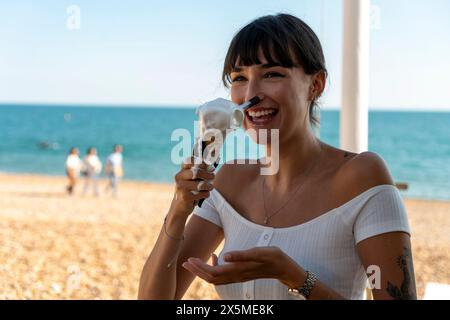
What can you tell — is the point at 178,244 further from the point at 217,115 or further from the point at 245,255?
the point at 217,115

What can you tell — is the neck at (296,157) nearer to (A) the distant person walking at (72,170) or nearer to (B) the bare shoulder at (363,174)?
(B) the bare shoulder at (363,174)

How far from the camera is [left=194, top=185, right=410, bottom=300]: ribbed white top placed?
140 cm

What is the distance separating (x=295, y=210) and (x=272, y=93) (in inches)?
13.4

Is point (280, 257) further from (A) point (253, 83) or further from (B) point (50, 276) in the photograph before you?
(B) point (50, 276)

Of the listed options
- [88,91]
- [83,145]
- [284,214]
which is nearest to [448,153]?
[83,145]

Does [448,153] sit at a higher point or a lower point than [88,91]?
lower

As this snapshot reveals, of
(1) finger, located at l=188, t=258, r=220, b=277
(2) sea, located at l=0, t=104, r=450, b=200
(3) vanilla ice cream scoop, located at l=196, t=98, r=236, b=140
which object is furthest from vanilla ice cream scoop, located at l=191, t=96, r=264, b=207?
(2) sea, located at l=0, t=104, r=450, b=200

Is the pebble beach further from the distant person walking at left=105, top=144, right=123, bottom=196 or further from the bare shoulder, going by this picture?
the bare shoulder

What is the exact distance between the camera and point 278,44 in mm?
1485

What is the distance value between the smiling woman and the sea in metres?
17.6

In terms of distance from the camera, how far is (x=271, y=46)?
149 cm

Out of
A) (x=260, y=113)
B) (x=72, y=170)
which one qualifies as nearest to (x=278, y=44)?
(x=260, y=113)

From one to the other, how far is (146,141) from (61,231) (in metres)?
31.7

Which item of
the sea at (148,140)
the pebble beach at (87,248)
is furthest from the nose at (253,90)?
the sea at (148,140)
